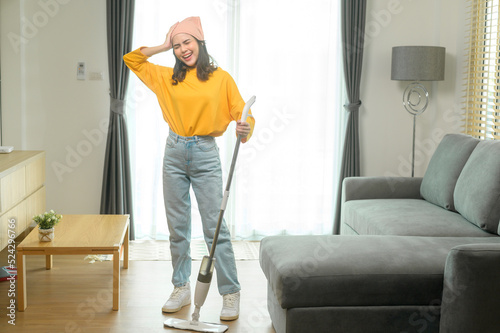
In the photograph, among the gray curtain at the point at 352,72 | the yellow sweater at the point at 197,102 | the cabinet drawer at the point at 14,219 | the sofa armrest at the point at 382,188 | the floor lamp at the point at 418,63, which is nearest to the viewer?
the yellow sweater at the point at 197,102

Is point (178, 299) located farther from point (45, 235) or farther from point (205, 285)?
point (45, 235)

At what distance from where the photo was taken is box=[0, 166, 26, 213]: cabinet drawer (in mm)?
3588

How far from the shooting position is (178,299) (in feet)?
11.1

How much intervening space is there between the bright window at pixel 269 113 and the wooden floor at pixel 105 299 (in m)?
0.81

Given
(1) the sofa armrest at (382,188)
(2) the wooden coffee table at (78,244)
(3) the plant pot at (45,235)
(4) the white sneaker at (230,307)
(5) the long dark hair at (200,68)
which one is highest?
(5) the long dark hair at (200,68)

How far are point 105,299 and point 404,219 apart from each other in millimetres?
1839

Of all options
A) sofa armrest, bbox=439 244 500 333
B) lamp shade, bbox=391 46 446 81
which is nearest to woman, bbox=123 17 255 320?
sofa armrest, bbox=439 244 500 333

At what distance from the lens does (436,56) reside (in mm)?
4746

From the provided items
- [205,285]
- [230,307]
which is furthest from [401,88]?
[205,285]

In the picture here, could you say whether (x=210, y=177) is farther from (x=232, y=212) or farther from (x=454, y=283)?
(x=232, y=212)

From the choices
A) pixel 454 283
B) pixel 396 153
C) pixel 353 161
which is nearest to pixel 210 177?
pixel 454 283

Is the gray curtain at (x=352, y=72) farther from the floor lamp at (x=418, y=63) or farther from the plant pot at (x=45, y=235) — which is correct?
the plant pot at (x=45, y=235)

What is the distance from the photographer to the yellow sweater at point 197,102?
10.5 ft

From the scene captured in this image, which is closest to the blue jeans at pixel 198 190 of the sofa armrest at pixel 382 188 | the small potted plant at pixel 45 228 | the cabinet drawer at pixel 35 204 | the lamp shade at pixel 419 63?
the small potted plant at pixel 45 228
